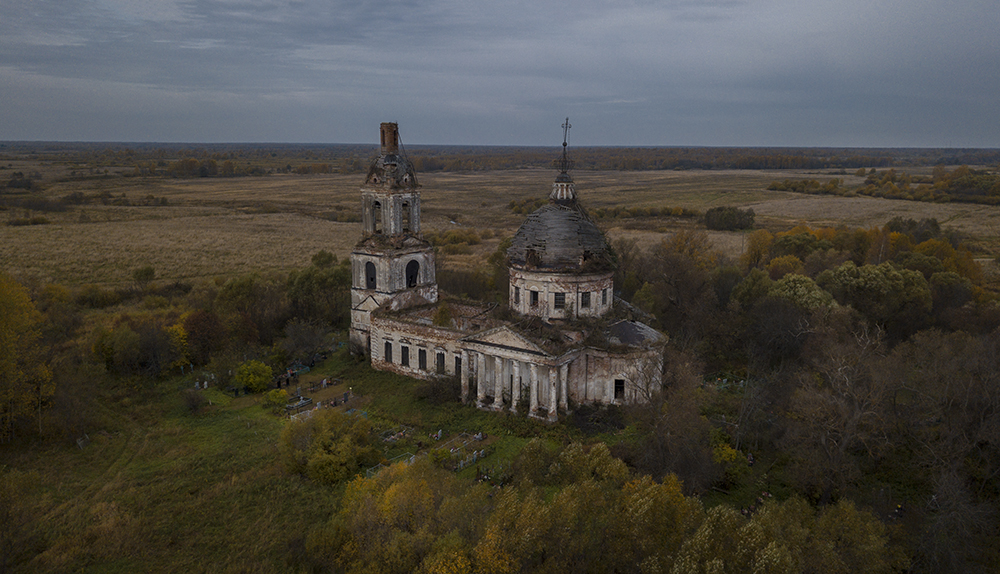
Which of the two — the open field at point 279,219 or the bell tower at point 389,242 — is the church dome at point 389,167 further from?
the open field at point 279,219

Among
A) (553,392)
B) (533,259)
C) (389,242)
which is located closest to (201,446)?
(389,242)

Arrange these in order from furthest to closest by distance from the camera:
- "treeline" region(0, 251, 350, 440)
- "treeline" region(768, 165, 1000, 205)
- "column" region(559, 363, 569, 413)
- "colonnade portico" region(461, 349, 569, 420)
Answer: "treeline" region(768, 165, 1000, 205) → "column" region(559, 363, 569, 413) → "colonnade portico" region(461, 349, 569, 420) → "treeline" region(0, 251, 350, 440)

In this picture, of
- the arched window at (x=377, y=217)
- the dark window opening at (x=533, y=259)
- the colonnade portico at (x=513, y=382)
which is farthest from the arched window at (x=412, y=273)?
the dark window opening at (x=533, y=259)

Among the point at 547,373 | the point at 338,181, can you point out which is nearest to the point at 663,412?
the point at 547,373

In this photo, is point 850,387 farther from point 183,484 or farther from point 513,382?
point 183,484

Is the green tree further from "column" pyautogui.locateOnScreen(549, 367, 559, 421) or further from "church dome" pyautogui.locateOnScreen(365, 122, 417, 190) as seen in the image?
"column" pyautogui.locateOnScreen(549, 367, 559, 421)

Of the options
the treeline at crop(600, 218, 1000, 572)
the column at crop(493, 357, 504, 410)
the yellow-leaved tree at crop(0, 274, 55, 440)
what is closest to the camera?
the treeline at crop(600, 218, 1000, 572)

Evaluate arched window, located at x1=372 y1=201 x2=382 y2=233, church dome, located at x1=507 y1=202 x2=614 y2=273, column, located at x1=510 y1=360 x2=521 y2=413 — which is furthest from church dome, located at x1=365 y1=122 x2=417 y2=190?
column, located at x1=510 y1=360 x2=521 y2=413
